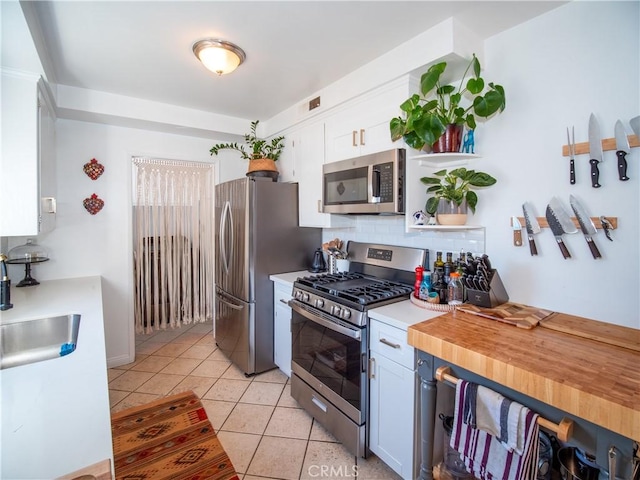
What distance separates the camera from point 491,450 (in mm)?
1222

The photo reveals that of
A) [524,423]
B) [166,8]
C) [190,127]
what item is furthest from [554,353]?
[190,127]

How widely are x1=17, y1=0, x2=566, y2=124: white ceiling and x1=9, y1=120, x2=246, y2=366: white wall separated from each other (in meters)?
0.55

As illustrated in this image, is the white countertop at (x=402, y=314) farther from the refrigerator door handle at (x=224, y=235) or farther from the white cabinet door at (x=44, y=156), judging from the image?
the white cabinet door at (x=44, y=156)

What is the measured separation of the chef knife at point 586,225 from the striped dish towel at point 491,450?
0.89 metres

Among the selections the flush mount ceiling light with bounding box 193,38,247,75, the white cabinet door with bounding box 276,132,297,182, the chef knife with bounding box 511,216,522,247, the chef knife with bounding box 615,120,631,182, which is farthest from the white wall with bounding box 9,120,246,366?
the chef knife with bounding box 615,120,631,182

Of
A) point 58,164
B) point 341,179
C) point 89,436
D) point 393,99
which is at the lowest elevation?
point 89,436

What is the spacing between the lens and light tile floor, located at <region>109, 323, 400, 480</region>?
1.80 m

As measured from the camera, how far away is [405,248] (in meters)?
2.30

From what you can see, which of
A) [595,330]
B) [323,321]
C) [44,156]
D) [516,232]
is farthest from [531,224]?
[44,156]

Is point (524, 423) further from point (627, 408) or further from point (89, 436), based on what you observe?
point (89, 436)

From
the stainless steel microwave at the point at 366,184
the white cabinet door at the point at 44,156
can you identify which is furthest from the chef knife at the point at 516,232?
the white cabinet door at the point at 44,156

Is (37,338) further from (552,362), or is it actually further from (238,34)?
(552,362)

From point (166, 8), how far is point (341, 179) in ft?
4.70

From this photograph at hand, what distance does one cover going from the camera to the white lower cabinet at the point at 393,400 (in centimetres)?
155
